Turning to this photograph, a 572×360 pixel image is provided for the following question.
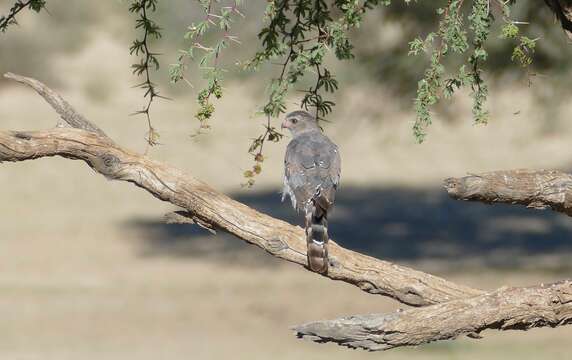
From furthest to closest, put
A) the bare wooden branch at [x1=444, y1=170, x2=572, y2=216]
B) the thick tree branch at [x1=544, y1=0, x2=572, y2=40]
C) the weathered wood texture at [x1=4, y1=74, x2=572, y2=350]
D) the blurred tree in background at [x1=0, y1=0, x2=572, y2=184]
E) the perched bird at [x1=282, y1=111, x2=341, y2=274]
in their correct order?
the perched bird at [x1=282, y1=111, x2=341, y2=274] → the thick tree branch at [x1=544, y1=0, x2=572, y2=40] → the weathered wood texture at [x1=4, y1=74, x2=572, y2=350] → the blurred tree in background at [x1=0, y1=0, x2=572, y2=184] → the bare wooden branch at [x1=444, y1=170, x2=572, y2=216]

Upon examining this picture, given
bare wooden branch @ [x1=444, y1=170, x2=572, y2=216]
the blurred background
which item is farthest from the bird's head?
bare wooden branch @ [x1=444, y1=170, x2=572, y2=216]

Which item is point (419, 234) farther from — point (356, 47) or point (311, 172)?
point (311, 172)

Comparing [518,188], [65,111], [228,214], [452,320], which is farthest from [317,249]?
[65,111]

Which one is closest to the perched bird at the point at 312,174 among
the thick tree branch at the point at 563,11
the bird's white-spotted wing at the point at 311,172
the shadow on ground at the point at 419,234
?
the bird's white-spotted wing at the point at 311,172

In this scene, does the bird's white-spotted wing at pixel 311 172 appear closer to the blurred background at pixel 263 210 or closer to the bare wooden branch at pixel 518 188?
the blurred background at pixel 263 210

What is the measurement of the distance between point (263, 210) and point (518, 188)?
21795mm

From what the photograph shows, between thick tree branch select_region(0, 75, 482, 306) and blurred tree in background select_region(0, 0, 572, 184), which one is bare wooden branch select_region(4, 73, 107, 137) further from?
blurred tree in background select_region(0, 0, 572, 184)

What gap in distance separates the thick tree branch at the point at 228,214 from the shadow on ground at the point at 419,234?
1610 cm

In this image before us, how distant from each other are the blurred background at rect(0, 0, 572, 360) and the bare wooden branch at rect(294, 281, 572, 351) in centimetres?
179

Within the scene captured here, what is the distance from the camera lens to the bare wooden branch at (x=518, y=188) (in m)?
6.90

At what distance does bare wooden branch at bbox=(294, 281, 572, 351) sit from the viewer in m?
6.97

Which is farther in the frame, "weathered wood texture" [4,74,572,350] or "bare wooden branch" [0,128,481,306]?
"bare wooden branch" [0,128,481,306]

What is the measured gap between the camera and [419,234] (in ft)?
89.9

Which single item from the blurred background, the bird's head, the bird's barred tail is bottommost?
the bird's barred tail
